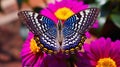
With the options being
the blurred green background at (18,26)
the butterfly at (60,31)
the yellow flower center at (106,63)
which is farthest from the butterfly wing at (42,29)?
the blurred green background at (18,26)

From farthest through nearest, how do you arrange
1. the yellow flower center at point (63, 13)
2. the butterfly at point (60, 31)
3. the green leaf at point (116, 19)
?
the green leaf at point (116, 19) → the yellow flower center at point (63, 13) → the butterfly at point (60, 31)

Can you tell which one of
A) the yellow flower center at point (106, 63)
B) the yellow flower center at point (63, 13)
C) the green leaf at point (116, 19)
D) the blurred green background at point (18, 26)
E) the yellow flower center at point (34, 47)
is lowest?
the yellow flower center at point (106, 63)

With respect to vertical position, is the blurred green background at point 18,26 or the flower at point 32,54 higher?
the blurred green background at point 18,26

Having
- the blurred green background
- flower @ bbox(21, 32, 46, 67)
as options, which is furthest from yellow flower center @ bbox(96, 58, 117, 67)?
the blurred green background

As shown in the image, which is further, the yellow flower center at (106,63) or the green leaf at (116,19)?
the green leaf at (116,19)

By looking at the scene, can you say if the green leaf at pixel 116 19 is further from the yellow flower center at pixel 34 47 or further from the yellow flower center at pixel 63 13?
the yellow flower center at pixel 34 47
